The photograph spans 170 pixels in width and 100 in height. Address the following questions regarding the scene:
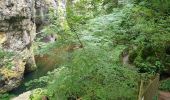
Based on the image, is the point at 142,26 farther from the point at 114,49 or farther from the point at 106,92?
the point at 106,92

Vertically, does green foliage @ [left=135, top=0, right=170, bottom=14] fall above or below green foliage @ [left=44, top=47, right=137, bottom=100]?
above

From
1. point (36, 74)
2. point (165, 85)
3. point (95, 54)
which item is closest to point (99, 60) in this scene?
point (95, 54)

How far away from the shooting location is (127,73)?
278 inches

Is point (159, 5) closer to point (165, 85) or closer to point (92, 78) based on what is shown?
point (165, 85)

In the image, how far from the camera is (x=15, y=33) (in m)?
24.1

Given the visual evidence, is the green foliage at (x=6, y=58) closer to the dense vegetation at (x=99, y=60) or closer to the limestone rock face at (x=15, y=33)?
the dense vegetation at (x=99, y=60)

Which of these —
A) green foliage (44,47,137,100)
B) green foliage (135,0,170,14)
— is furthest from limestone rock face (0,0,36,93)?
green foliage (44,47,137,100)

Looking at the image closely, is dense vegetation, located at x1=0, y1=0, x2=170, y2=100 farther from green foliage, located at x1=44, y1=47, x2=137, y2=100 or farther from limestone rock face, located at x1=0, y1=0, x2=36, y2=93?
limestone rock face, located at x1=0, y1=0, x2=36, y2=93

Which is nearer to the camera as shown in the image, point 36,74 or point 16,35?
point 16,35

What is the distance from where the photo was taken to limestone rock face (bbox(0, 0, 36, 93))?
72.0ft

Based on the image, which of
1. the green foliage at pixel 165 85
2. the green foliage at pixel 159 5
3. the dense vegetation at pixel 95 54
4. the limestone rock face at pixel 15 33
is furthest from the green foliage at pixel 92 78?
the limestone rock face at pixel 15 33

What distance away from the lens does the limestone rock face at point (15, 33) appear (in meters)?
21.9

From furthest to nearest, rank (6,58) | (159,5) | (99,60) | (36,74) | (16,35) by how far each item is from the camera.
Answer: (36,74)
(16,35)
(6,58)
(159,5)
(99,60)

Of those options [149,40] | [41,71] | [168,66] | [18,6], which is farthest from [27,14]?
[149,40]
